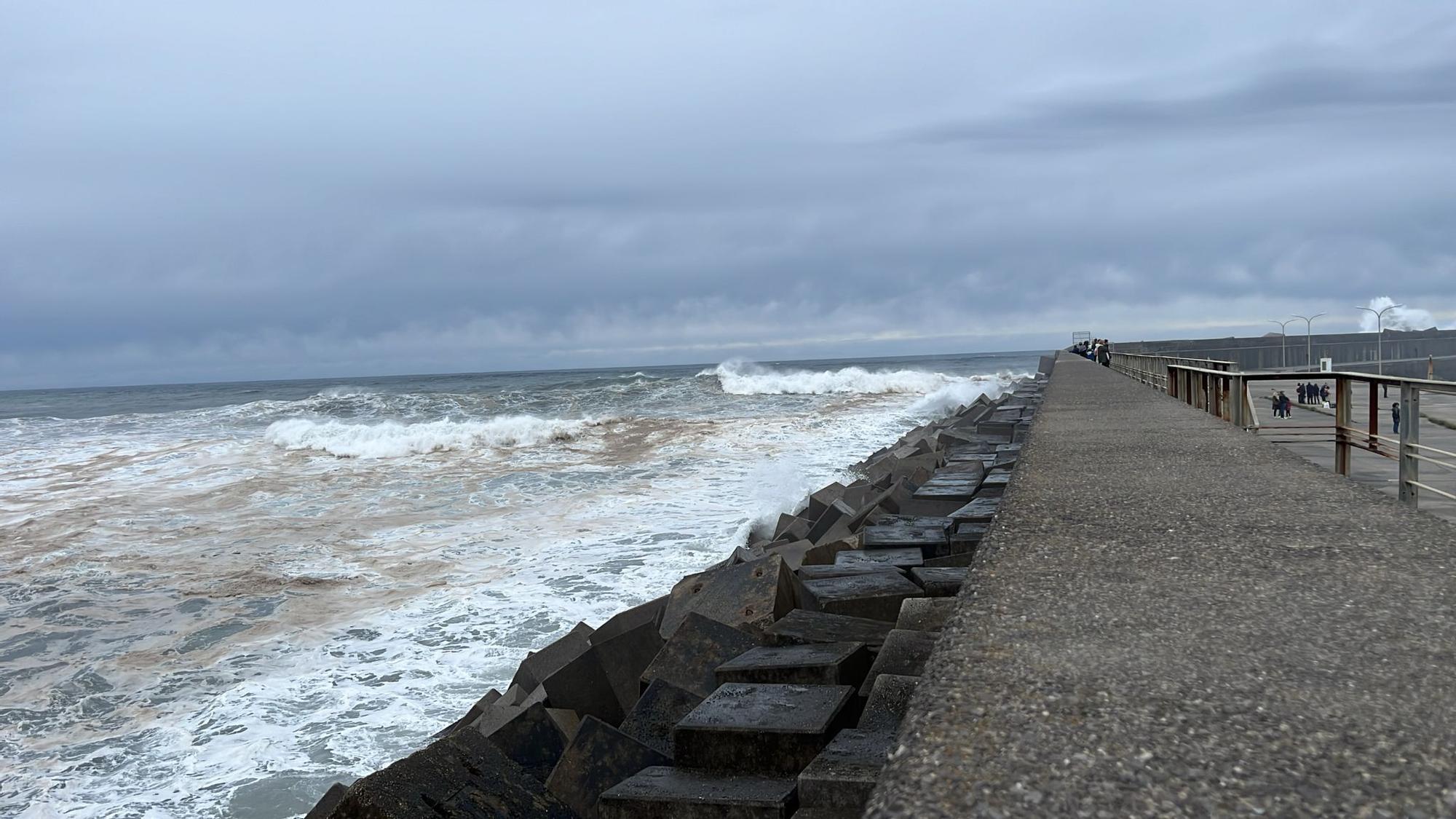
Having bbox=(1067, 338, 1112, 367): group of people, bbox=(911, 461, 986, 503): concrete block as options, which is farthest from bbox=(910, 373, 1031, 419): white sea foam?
bbox=(911, 461, 986, 503): concrete block

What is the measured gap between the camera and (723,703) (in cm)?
309

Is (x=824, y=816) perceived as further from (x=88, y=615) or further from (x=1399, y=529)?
(x=88, y=615)

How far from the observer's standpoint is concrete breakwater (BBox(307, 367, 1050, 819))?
8.71 feet

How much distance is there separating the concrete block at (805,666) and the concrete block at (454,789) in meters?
0.75

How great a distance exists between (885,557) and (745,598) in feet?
3.71

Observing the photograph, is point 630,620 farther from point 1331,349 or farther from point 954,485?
point 1331,349

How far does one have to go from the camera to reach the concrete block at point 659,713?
349 centimetres

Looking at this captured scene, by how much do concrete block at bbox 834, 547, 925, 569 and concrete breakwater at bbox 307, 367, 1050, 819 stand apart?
2cm

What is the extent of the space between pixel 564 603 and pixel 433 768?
472 centimetres

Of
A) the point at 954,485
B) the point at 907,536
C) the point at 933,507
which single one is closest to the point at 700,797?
the point at 907,536

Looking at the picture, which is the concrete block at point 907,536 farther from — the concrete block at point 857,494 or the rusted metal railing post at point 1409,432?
the concrete block at point 857,494

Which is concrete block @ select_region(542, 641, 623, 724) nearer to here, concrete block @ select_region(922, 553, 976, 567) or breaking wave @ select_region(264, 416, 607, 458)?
concrete block @ select_region(922, 553, 976, 567)

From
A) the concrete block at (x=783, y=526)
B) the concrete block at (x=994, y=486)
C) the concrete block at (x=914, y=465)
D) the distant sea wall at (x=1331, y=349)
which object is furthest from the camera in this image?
the distant sea wall at (x=1331, y=349)

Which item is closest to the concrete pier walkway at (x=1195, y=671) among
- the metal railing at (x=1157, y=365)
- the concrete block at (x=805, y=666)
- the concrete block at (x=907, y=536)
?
the concrete block at (x=805, y=666)
